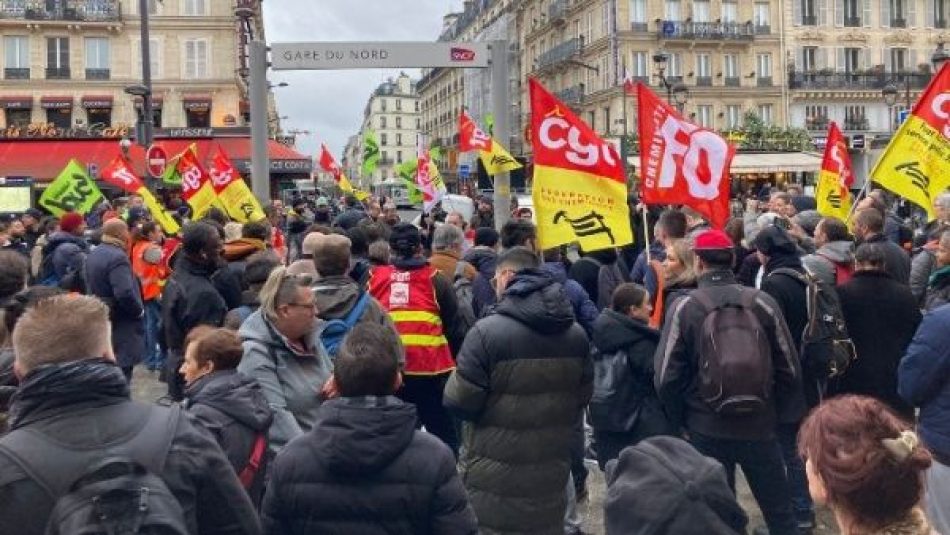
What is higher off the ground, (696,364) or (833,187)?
(833,187)

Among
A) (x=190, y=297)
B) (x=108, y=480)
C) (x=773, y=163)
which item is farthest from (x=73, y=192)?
(x=773, y=163)

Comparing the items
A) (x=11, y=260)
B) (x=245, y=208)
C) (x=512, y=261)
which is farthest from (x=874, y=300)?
(x=245, y=208)

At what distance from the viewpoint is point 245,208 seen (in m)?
11.6

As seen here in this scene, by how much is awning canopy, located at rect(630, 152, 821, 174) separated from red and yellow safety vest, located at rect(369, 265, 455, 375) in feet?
97.7

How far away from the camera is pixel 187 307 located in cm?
592

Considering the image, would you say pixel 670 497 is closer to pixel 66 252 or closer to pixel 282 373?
pixel 282 373

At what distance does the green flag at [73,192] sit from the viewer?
12938 millimetres

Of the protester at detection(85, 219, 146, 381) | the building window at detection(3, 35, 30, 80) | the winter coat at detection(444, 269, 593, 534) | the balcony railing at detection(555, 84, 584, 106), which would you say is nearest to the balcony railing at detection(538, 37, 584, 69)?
the balcony railing at detection(555, 84, 584, 106)

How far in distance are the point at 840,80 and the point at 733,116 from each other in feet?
19.4

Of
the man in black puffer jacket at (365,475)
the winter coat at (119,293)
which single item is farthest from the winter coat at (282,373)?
the winter coat at (119,293)

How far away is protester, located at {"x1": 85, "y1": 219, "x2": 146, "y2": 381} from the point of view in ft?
24.3

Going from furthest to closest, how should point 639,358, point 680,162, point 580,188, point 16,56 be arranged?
point 16,56, point 680,162, point 580,188, point 639,358

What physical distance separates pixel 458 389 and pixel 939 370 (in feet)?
7.05

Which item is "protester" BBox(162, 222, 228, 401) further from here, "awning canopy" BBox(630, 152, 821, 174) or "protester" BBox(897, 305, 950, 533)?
"awning canopy" BBox(630, 152, 821, 174)
